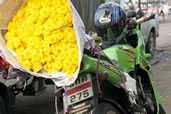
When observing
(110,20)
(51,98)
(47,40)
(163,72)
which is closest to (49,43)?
(47,40)

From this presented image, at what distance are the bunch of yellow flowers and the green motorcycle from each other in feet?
0.71

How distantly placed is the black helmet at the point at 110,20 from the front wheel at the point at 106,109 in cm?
100

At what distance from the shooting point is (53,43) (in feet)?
8.86

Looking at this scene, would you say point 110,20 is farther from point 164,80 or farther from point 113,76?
point 164,80

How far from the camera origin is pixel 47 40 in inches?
107

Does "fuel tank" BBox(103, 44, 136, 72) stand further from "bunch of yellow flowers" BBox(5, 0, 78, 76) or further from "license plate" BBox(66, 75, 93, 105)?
"bunch of yellow flowers" BBox(5, 0, 78, 76)

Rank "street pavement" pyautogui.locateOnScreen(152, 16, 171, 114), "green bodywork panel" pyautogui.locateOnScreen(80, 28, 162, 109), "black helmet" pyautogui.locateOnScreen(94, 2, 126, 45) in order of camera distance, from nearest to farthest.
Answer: "green bodywork panel" pyautogui.locateOnScreen(80, 28, 162, 109) < "black helmet" pyautogui.locateOnScreen(94, 2, 126, 45) < "street pavement" pyautogui.locateOnScreen(152, 16, 171, 114)

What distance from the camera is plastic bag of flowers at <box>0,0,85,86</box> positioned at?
2.66 meters

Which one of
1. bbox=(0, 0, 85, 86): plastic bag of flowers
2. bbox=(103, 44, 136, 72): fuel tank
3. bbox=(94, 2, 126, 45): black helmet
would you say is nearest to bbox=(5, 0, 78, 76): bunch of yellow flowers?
bbox=(0, 0, 85, 86): plastic bag of flowers

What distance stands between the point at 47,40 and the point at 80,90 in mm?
499

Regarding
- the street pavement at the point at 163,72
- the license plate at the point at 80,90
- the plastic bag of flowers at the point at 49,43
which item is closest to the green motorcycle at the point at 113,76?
the license plate at the point at 80,90

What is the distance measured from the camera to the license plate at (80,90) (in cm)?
292

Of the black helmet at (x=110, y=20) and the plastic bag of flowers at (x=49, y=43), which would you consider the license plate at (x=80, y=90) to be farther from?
the black helmet at (x=110, y=20)

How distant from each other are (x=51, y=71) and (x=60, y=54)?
0.14 m
